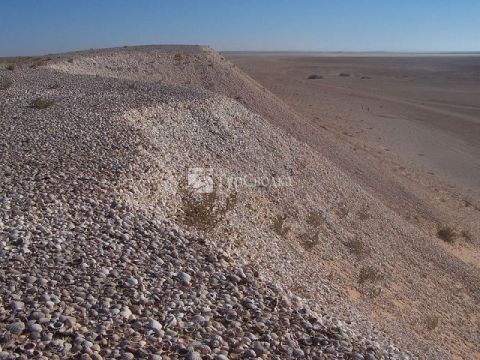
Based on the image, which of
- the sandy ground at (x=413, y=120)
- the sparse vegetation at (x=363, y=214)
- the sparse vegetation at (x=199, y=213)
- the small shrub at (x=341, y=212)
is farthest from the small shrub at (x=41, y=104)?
the sandy ground at (x=413, y=120)

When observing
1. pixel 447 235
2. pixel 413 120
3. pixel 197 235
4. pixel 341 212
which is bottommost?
pixel 447 235

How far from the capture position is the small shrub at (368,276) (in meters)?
10.1

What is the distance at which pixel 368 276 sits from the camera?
→ 10250mm

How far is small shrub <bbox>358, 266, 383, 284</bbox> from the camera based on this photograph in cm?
1013

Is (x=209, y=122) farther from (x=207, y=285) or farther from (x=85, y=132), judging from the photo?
(x=207, y=285)

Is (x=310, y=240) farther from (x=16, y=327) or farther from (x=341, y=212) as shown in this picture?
(x=16, y=327)

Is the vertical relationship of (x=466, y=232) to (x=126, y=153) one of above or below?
below

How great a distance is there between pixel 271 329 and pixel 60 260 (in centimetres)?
266

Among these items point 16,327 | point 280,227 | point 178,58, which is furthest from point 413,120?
point 16,327

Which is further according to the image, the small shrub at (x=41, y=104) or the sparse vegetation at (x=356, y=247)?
the small shrub at (x=41, y=104)

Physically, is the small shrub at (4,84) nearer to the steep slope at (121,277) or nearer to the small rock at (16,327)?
the steep slope at (121,277)

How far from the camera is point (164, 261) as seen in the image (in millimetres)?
6449

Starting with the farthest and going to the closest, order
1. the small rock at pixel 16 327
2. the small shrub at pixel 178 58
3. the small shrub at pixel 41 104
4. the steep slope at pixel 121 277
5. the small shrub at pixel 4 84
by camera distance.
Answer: the small shrub at pixel 178 58, the small shrub at pixel 4 84, the small shrub at pixel 41 104, the steep slope at pixel 121 277, the small rock at pixel 16 327

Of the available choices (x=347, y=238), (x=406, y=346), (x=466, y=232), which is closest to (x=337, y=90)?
(x=466, y=232)
